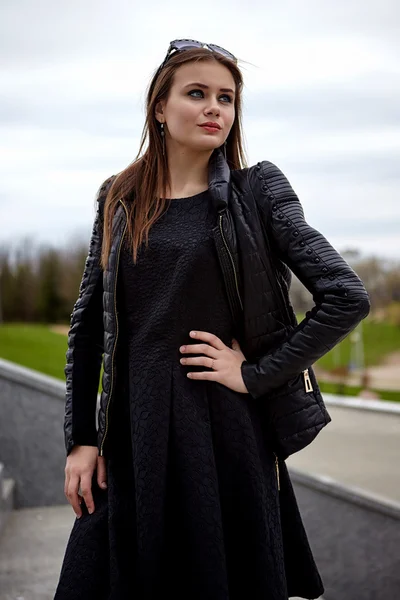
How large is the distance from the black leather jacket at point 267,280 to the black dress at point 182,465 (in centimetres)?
3

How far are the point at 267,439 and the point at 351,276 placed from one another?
322mm

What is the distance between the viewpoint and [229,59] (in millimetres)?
1522

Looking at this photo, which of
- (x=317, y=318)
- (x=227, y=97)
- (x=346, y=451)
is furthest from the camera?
(x=346, y=451)

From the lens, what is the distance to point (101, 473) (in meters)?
1.58

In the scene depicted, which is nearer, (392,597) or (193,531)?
(193,531)

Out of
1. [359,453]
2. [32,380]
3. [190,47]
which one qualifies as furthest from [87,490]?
[32,380]

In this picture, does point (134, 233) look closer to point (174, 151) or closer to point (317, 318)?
point (174, 151)

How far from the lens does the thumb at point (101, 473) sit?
5.18 ft

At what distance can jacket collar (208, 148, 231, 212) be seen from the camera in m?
1.48

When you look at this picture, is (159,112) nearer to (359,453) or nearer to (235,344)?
(235,344)

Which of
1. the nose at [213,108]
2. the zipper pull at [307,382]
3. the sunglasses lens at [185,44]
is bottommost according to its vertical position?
the zipper pull at [307,382]

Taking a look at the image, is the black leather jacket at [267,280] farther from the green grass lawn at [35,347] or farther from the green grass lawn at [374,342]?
the green grass lawn at [374,342]

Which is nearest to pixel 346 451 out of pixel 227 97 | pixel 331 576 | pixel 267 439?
pixel 331 576

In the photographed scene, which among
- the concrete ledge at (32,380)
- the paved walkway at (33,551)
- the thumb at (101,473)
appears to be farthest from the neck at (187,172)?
the concrete ledge at (32,380)
